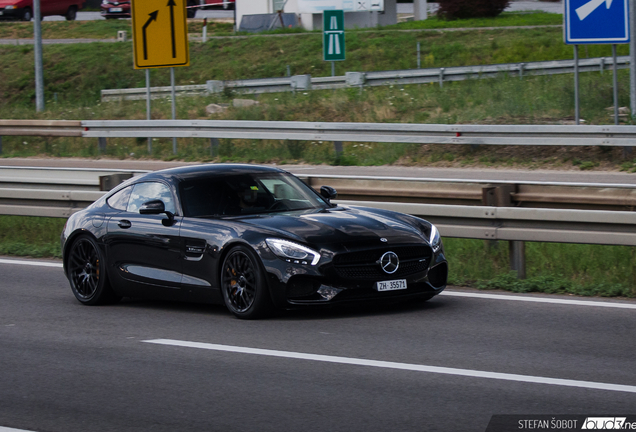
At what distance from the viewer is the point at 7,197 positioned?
560 inches

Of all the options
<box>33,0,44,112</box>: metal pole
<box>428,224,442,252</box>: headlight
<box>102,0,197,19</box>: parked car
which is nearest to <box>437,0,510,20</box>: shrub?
<box>102,0,197,19</box>: parked car

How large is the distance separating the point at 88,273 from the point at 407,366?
14.4 ft

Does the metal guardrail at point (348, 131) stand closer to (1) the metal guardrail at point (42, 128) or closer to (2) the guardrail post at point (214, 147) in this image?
(1) the metal guardrail at point (42, 128)

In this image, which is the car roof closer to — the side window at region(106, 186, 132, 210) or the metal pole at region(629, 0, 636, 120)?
the side window at region(106, 186, 132, 210)

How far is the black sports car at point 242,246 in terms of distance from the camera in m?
8.58

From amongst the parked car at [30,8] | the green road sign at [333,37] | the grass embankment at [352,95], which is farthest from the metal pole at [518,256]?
the parked car at [30,8]

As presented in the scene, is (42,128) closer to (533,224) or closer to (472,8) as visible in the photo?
(533,224)

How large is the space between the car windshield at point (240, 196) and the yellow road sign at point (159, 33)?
38.1 feet

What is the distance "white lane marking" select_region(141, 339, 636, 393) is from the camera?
6312 mm

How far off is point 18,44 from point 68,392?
1585 inches

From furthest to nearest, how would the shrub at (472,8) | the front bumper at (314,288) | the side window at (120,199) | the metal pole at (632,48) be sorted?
1. the shrub at (472,8)
2. the metal pole at (632,48)
3. the side window at (120,199)
4. the front bumper at (314,288)

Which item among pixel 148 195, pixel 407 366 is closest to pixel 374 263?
pixel 407 366

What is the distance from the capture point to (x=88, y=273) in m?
10.3

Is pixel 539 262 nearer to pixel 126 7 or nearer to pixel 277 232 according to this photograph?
pixel 277 232
